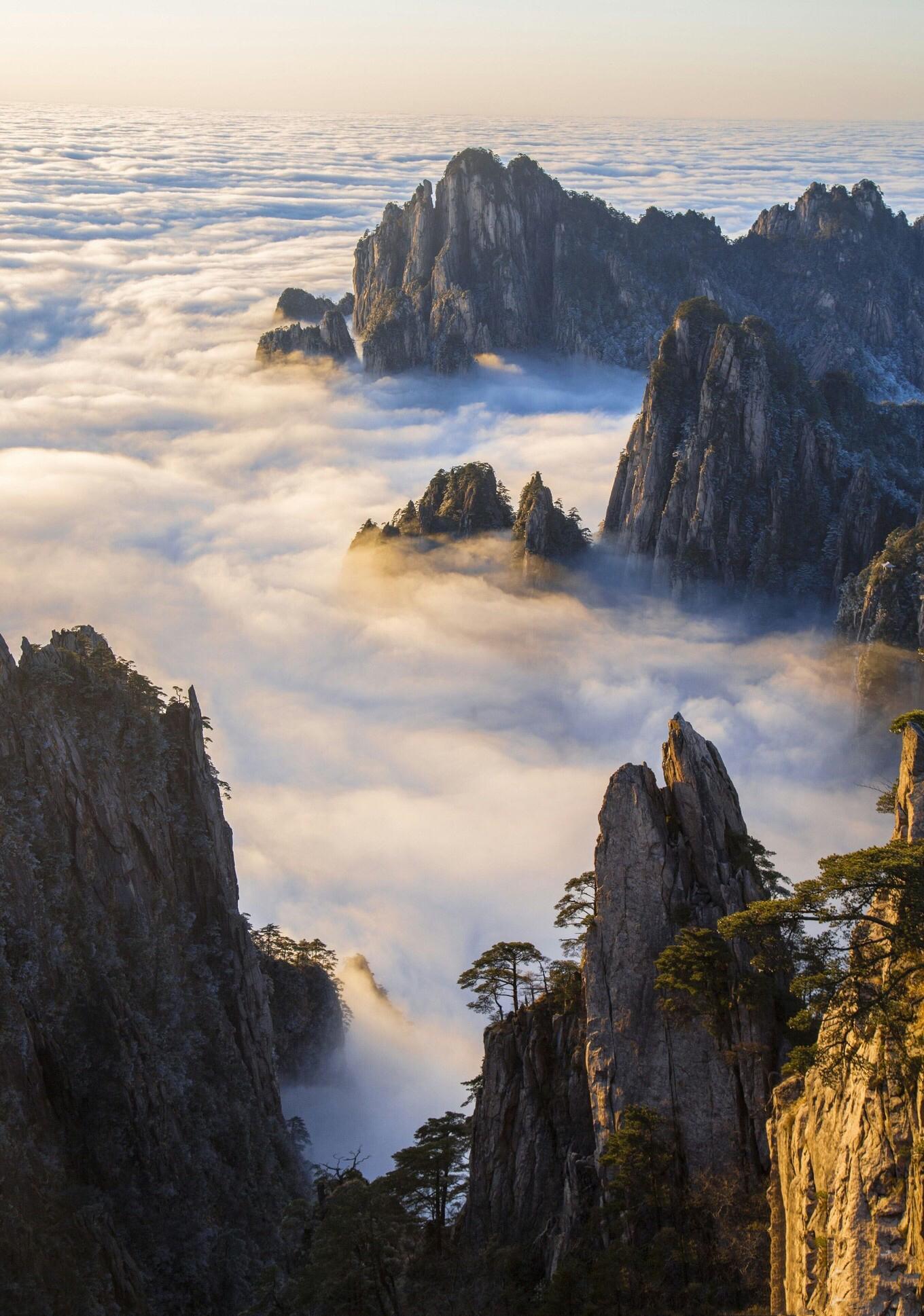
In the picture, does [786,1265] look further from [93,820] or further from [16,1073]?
[93,820]

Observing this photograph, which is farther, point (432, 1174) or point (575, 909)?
point (575, 909)

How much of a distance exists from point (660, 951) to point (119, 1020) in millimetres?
23847

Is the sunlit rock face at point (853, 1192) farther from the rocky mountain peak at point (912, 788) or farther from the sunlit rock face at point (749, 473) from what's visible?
the sunlit rock face at point (749, 473)

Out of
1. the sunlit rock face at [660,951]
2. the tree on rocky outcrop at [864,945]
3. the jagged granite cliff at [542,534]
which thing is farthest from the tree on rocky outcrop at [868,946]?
the jagged granite cliff at [542,534]

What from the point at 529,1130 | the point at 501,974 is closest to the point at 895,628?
the point at 501,974

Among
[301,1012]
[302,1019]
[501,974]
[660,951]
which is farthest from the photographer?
[301,1012]

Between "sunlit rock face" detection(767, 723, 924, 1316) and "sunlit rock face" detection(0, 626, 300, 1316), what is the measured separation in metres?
24.1

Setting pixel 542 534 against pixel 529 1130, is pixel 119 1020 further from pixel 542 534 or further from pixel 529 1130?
pixel 542 534

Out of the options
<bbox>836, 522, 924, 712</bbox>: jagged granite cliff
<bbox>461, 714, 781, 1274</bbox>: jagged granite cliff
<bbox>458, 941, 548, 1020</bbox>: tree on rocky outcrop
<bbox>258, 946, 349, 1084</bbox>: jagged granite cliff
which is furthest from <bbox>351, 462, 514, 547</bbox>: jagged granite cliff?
<bbox>461, 714, 781, 1274</bbox>: jagged granite cliff

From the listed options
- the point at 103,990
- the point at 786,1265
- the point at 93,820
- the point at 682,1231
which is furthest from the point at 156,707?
the point at 786,1265

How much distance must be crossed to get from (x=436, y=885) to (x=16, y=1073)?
74.3m

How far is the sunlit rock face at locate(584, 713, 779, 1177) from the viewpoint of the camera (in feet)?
114

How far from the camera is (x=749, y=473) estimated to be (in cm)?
13475

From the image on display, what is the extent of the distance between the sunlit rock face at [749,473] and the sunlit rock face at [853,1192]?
11068cm
